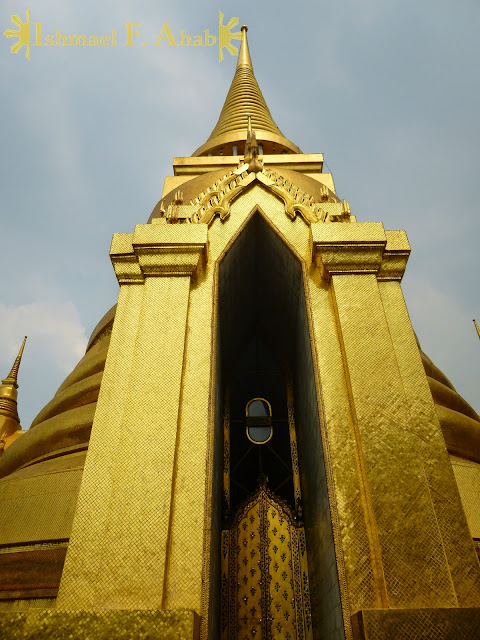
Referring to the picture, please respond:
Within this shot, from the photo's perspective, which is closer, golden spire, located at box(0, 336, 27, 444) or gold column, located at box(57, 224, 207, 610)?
gold column, located at box(57, 224, 207, 610)

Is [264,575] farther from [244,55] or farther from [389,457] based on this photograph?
[244,55]

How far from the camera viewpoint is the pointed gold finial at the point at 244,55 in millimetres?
19775

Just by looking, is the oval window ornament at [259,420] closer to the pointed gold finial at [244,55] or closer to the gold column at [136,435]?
the gold column at [136,435]

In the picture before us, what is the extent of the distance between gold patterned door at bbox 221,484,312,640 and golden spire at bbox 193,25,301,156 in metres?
9.93

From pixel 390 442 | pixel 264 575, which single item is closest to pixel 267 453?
pixel 264 575

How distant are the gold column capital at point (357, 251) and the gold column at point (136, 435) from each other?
1148 millimetres

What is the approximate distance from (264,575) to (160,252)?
3378mm

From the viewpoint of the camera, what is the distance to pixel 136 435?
11.2 feet

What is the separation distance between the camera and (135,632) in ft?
8.29

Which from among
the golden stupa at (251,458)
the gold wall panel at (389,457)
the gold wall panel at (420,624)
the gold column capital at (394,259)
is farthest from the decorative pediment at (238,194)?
the gold wall panel at (420,624)

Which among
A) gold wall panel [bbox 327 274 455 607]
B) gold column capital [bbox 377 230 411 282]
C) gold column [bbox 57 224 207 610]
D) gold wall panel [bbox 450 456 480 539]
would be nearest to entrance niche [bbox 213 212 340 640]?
gold wall panel [bbox 327 274 455 607]

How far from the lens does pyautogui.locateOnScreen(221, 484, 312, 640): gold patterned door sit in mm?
4430

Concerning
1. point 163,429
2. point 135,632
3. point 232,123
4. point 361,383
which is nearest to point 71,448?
point 163,429

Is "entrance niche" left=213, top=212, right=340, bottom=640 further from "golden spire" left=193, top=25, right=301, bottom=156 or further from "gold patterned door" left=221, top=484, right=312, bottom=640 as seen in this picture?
"golden spire" left=193, top=25, right=301, bottom=156
